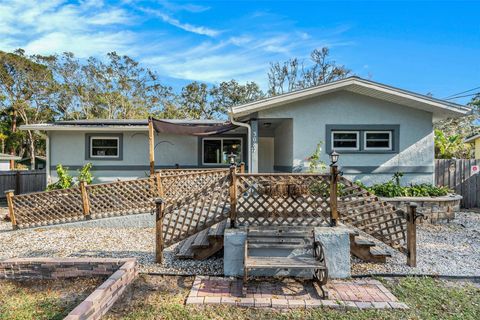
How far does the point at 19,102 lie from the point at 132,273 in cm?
3250

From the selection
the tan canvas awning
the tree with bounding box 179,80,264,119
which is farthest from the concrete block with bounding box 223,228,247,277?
the tree with bounding box 179,80,264,119

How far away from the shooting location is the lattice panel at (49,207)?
7441 millimetres

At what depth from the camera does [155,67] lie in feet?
101

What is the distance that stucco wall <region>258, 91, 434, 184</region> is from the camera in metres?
8.66

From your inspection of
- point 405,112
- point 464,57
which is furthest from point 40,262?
point 464,57

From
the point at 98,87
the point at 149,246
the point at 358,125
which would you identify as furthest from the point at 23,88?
the point at 358,125

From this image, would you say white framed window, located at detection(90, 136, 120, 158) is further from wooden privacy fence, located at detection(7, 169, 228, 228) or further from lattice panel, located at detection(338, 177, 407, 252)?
lattice panel, located at detection(338, 177, 407, 252)

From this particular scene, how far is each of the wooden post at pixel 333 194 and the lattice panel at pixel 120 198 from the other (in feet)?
16.3

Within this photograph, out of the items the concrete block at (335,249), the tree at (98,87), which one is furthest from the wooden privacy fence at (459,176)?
the tree at (98,87)

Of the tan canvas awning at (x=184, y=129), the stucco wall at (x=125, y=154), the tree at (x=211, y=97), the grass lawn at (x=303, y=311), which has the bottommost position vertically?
the grass lawn at (x=303, y=311)

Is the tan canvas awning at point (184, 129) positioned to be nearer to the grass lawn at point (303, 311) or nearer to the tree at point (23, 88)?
the grass lawn at point (303, 311)

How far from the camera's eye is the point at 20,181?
39.8 ft

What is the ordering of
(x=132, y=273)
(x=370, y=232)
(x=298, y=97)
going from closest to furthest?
(x=132, y=273), (x=370, y=232), (x=298, y=97)

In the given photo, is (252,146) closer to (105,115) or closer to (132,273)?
(132,273)
